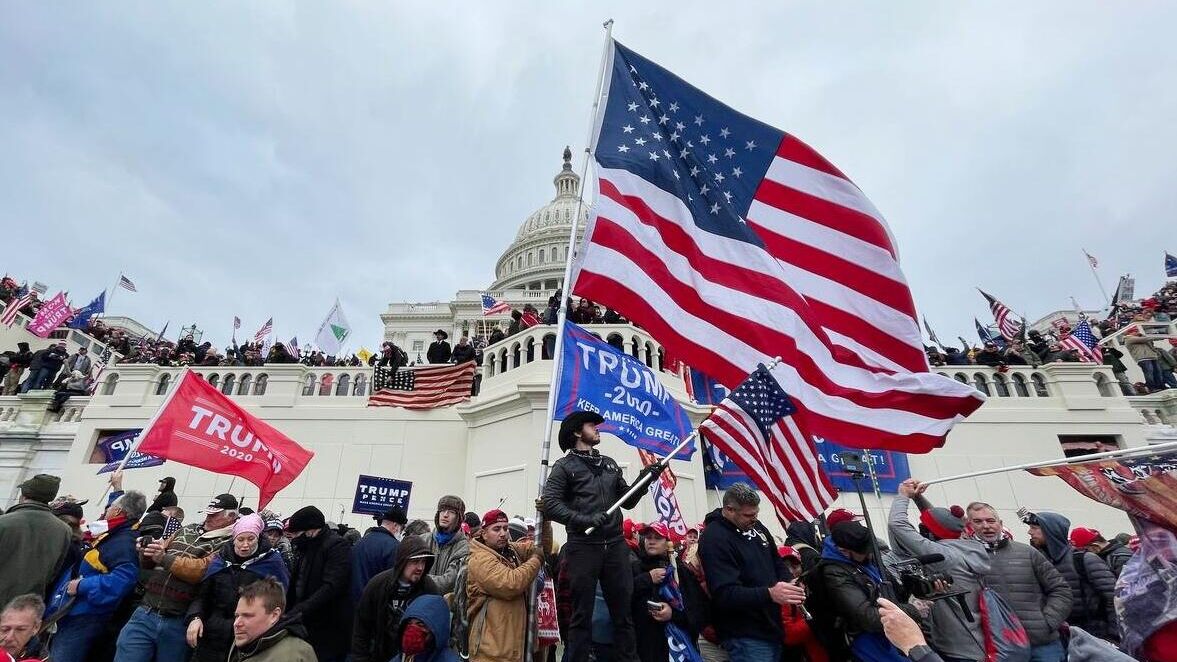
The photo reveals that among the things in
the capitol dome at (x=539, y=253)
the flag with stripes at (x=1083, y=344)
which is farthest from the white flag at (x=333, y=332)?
the capitol dome at (x=539, y=253)

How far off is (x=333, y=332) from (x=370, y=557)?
18.7m

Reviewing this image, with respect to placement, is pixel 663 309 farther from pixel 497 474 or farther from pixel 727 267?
pixel 497 474

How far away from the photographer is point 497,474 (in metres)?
11.4

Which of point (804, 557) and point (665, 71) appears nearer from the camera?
point (804, 557)

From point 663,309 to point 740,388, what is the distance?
1013 mm

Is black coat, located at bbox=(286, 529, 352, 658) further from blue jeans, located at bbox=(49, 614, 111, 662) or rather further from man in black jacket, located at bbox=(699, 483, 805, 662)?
man in black jacket, located at bbox=(699, 483, 805, 662)

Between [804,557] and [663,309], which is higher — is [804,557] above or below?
below

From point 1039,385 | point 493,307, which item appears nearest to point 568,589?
point 1039,385

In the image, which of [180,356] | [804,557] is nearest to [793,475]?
[804,557]

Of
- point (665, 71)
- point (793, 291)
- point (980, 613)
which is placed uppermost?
point (665, 71)

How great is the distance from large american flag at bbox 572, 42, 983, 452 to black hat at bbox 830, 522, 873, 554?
1.33 meters

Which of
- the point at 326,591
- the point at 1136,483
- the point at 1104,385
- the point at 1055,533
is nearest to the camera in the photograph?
the point at 1136,483

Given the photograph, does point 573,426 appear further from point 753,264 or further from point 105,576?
Answer: point 105,576

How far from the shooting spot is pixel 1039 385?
45.4 ft
